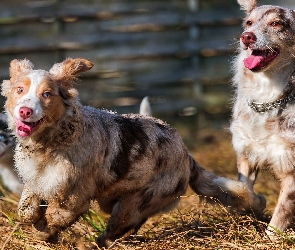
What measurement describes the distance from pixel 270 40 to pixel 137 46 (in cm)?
451

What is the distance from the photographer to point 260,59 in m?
4.93

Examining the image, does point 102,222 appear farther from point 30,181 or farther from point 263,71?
point 263,71

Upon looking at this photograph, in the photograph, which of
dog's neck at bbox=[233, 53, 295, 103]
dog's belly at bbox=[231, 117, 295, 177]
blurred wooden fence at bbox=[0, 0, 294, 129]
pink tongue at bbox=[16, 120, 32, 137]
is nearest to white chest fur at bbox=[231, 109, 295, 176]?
dog's belly at bbox=[231, 117, 295, 177]

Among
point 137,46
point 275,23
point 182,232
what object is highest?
point 275,23

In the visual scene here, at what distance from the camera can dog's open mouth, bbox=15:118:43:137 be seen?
401cm

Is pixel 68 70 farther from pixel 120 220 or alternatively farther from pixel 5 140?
pixel 5 140

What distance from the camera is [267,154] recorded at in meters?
5.05

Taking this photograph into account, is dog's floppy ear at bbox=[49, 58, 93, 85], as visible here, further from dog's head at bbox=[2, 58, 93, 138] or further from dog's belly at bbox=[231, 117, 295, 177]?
dog's belly at bbox=[231, 117, 295, 177]

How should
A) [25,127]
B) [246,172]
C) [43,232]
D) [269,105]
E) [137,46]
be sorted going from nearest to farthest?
[25,127]
[43,232]
[269,105]
[246,172]
[137,46]

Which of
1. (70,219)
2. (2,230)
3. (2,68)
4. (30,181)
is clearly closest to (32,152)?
(30,181)

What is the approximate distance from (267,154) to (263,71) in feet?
1.98

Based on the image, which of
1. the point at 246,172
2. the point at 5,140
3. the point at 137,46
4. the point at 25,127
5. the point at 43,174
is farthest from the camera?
the point at 137,46

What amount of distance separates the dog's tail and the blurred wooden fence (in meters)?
4.10

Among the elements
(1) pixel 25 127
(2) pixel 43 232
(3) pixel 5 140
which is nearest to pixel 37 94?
(1) pixel 25 127
